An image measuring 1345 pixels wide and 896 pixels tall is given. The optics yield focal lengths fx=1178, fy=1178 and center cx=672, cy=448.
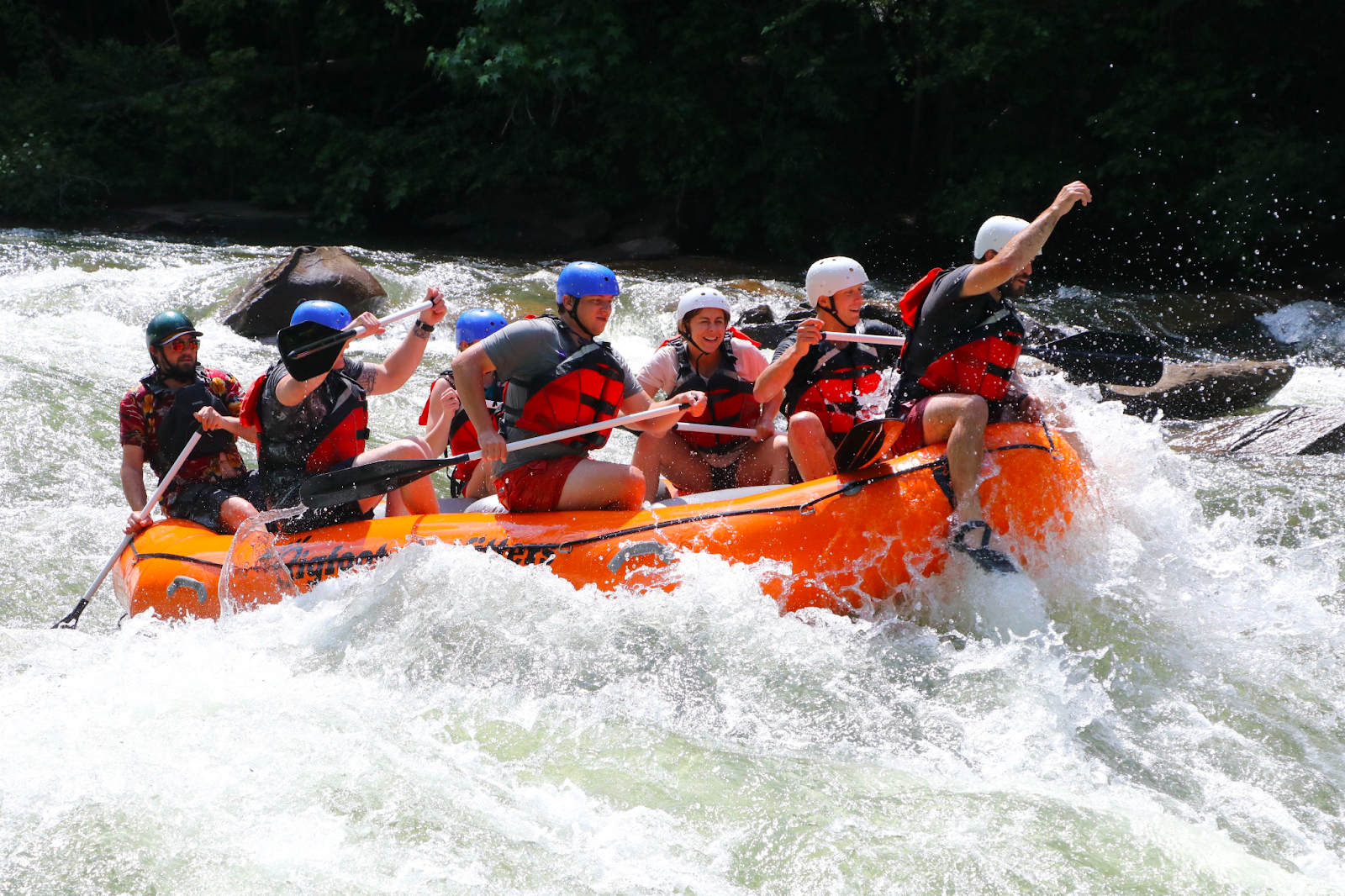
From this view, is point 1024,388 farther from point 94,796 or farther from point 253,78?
point 253,78

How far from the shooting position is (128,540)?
16.4 feet

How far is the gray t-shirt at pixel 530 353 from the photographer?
433 centimetres

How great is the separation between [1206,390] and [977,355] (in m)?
5.49

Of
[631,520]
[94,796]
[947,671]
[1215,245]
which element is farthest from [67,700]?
[1215,245]

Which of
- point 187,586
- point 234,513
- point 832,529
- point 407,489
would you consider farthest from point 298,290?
point 832,529

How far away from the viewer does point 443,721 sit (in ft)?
12.5

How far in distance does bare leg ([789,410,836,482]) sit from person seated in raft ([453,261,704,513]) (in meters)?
0.53

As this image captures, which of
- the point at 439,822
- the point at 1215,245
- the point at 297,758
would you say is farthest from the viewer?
the point at 1215,245

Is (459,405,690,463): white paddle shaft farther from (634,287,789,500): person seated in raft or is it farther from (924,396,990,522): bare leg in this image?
(924,396,990,522): bare leg

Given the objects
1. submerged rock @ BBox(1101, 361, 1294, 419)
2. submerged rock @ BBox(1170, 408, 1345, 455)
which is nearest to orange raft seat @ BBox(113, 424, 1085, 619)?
submerged rock @ BBox(1170, 408, 1345, 455)

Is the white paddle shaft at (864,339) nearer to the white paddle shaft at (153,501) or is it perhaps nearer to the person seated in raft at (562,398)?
the person seated in raft at (562,398)

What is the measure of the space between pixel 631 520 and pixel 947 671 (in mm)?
1246

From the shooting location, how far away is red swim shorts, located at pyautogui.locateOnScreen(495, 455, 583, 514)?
4.54m

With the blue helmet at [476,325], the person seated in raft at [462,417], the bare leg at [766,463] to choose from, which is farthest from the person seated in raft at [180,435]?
the bare leg at [766,463]
